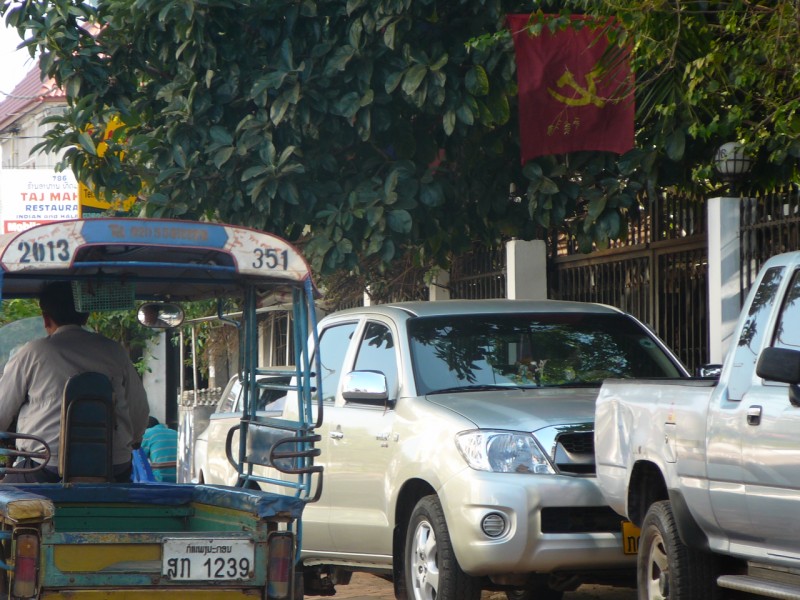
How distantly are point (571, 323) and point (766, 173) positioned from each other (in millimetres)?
2342

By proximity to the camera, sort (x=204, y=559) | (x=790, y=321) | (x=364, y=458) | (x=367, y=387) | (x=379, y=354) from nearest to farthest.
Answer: (x=790, y=321), (x=204, y=559), (x=367, y=387), (x=364, y=458), (x=379, y=354)

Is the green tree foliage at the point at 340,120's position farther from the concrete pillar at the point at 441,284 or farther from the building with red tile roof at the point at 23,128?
the building with red tile roof at the point at 23,128

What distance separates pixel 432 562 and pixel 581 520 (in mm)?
895

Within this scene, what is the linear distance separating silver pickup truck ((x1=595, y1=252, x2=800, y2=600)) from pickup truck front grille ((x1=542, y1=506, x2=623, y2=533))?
236 millimetres

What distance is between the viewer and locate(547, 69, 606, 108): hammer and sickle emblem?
9719 millimetres

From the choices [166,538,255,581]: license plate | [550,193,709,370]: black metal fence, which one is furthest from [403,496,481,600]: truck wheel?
[550,193,709,370]: black metal fence

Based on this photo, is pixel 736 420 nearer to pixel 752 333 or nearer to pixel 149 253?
pixel 752 333

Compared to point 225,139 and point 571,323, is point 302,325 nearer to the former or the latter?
point 571,323

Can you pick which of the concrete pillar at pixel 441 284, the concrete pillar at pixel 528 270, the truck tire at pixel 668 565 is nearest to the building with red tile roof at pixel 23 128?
the concrete pillar at pixel 441 284

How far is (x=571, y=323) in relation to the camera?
8.41 m

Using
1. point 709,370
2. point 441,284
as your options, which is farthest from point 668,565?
point 441,284

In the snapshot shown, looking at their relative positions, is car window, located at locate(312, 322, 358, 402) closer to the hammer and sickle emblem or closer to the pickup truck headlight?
the pickup truck headlight

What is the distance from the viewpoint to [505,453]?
6898mm

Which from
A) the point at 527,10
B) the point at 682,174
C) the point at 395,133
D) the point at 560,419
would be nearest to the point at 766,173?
the point at 682,174
